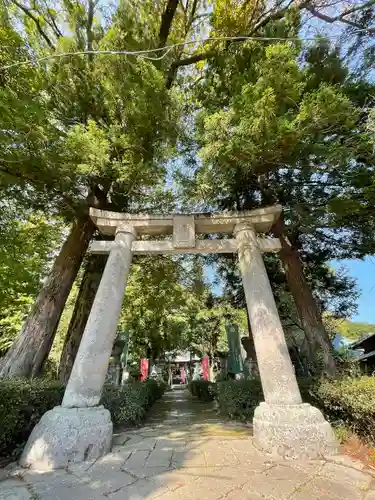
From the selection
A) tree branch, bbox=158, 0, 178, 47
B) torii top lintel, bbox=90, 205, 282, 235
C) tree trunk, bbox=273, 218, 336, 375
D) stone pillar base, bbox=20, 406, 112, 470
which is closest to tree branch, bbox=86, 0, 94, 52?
tree branch, bbox=158, 0, 178, 47

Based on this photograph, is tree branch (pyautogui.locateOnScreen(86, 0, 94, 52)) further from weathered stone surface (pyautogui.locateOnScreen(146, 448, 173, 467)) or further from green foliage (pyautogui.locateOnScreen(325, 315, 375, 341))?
green foliage (pyautogui.locateOnScreen(325, 315, 375, 341))

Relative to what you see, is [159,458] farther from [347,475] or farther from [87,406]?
[347,475]

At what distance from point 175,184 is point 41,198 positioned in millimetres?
3169

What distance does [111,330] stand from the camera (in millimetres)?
4246

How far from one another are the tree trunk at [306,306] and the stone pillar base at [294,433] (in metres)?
2.20

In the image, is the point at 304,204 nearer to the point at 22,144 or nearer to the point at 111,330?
the point at 111,330

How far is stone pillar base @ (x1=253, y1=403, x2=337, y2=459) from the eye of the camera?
3273mm

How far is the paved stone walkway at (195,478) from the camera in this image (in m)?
2.41

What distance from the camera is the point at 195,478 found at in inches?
107

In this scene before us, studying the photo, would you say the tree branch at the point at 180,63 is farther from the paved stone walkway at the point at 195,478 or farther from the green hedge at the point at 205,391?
the green hedge at the point at 205,391

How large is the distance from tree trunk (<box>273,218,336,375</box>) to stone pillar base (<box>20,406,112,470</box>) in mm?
4393

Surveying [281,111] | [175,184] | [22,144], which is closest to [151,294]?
[175,184]

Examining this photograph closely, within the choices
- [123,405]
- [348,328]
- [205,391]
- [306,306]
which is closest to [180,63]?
[306,306]

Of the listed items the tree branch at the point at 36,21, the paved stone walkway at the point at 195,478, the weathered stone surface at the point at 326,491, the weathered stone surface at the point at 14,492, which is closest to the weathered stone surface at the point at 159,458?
the paved stone walkway at the point at 195,478
